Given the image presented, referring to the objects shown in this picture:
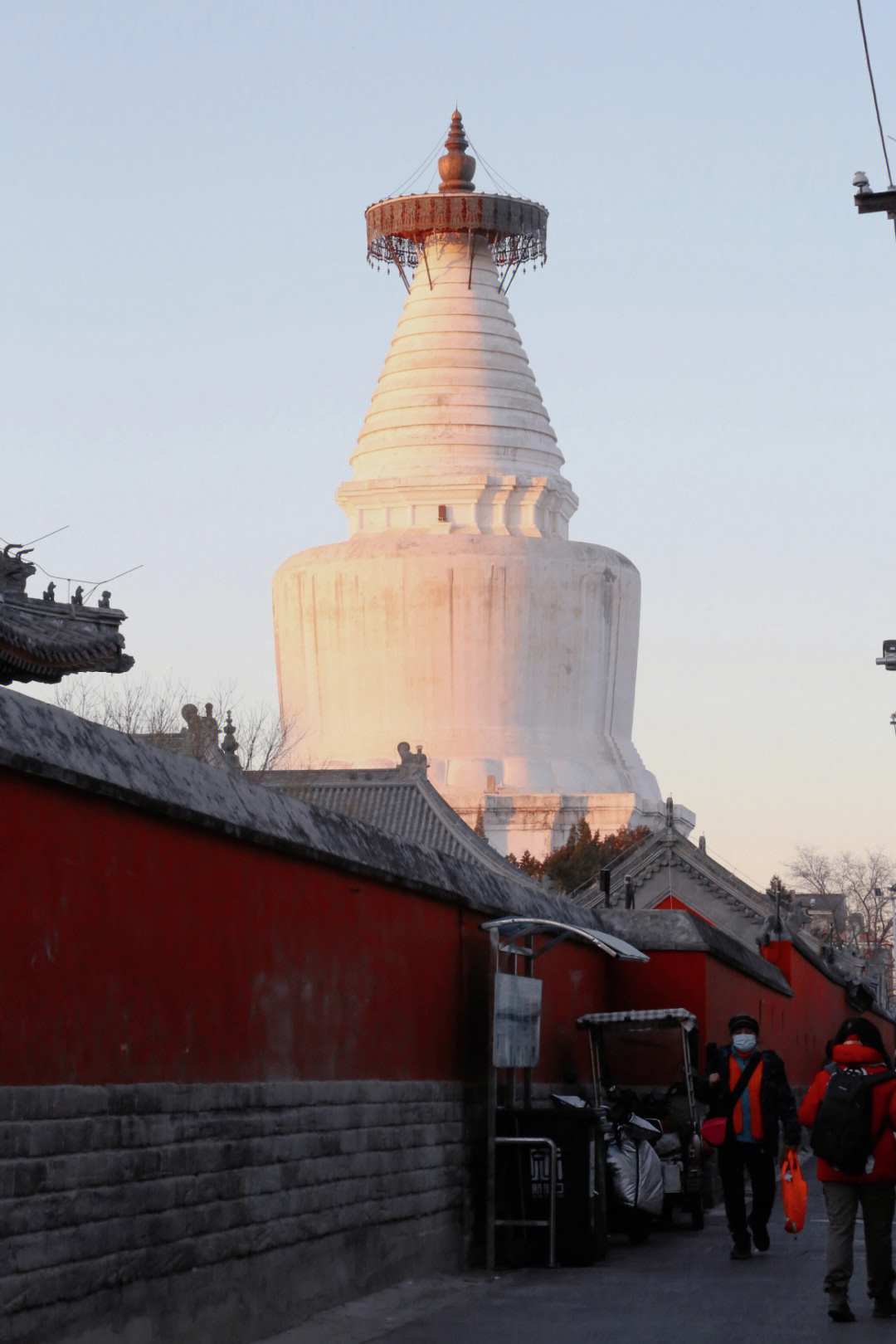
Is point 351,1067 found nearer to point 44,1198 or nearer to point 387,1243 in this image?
point 387,1243

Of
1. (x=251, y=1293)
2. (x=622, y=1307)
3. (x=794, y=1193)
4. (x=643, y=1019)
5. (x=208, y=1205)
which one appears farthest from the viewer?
(x=643, y=1019)

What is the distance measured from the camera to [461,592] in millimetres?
64938

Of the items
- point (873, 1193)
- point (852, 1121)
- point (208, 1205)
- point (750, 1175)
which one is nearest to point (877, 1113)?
point (852, 1121)

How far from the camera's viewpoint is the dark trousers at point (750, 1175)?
1233 cm

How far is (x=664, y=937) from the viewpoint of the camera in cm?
1652

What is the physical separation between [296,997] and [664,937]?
737cm

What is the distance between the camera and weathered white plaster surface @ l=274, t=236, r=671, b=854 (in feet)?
213

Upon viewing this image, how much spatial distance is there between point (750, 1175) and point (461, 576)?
5274cm

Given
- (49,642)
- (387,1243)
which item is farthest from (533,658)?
(387,1243)

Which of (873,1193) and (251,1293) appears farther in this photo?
(873,1193)

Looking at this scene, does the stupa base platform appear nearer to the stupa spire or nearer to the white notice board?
the stupa spire

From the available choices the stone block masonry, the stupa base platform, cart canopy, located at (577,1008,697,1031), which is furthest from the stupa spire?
the stone block masonry

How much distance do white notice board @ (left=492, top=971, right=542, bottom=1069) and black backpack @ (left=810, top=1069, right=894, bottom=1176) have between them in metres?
2.33

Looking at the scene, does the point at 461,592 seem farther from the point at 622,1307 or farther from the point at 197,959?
the point at 197,959
